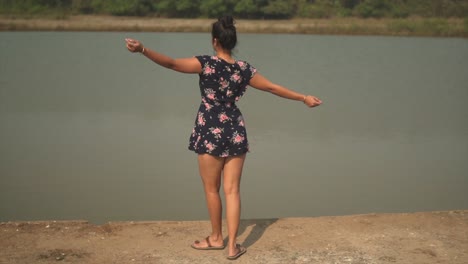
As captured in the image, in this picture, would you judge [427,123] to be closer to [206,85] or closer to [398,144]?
[398,144]

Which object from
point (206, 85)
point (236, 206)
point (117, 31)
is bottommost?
point (117, 31)

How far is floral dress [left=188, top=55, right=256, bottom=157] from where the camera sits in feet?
10.9

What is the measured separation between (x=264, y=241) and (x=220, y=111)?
819mm

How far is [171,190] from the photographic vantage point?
5.64 metres

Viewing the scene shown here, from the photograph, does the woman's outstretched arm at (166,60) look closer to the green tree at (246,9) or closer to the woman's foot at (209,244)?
the woman's foot at (209,244)

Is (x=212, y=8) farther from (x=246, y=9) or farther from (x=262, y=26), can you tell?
(x=262, y=26)

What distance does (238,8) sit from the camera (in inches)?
1040

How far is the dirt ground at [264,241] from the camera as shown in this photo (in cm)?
347

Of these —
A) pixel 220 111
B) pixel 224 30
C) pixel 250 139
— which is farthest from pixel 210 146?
pixel 250 139

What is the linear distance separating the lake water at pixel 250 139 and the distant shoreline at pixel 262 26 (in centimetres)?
901

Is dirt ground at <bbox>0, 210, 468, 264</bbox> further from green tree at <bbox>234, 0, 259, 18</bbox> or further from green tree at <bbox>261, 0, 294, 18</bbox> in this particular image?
green tree at <bbox>234, 0, 259, 18</bbox>

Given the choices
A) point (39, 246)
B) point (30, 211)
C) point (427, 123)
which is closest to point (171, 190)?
point (30, 211)

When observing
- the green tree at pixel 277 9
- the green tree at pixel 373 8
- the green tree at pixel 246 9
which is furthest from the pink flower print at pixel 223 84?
the green tree at pixel 373 8

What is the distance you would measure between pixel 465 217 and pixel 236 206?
162 cm
